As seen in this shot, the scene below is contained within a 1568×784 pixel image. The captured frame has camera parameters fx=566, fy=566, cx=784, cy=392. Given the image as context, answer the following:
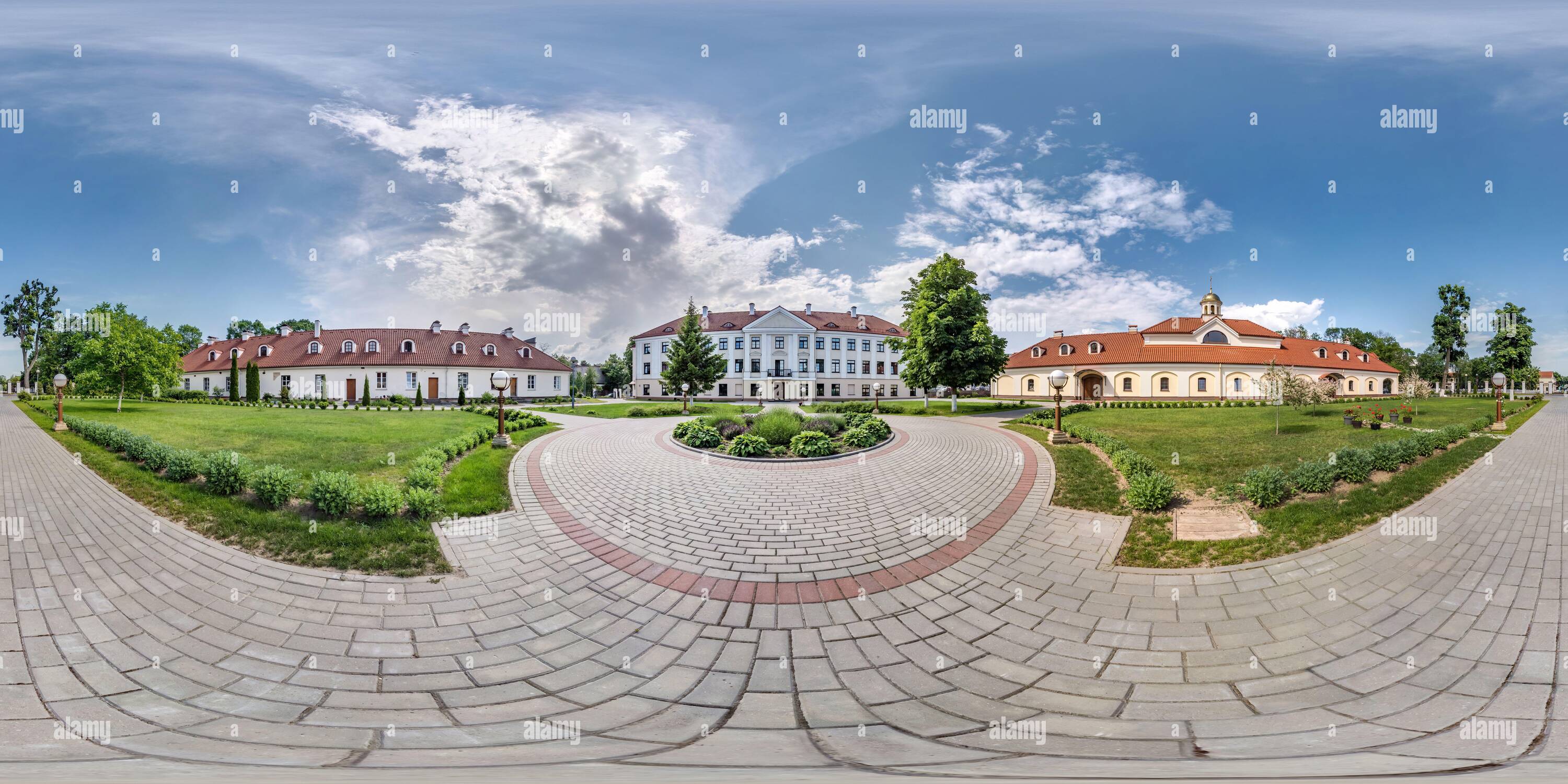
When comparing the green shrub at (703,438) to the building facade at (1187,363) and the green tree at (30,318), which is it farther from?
the green tree at (30,318)

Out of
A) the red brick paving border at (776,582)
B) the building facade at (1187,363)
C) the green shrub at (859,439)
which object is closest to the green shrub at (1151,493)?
the red brick paving border at (776,582)

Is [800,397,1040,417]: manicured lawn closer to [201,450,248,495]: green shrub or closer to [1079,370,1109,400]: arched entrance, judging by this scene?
[1079,370,1109,400]: arched entrance

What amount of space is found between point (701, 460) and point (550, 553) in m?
5.38

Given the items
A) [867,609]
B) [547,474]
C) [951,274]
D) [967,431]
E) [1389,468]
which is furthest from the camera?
[951,274]

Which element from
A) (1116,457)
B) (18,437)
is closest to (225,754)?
(1116,457)

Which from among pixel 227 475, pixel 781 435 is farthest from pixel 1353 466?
pixel 227 475

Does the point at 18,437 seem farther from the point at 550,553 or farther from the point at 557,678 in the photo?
the point at 557,678

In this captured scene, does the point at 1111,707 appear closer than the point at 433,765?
No

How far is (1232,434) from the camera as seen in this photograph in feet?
50.1

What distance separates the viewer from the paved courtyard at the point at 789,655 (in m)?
2.86

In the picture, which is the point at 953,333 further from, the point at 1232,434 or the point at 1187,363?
the point at 1187,363

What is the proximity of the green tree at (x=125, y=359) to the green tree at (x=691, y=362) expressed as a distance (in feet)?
66.0

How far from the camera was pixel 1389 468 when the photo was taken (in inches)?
335

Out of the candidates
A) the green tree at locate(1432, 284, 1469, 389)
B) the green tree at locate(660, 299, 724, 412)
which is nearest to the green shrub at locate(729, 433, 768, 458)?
the green tree at locate(660, 299, 724, 412)
